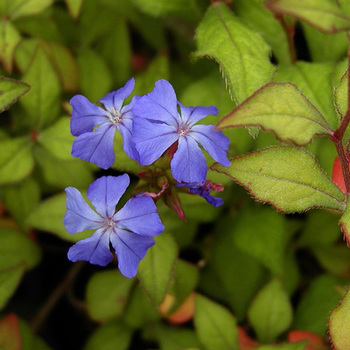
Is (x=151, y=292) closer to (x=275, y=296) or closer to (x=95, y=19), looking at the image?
(x=275, y=296)

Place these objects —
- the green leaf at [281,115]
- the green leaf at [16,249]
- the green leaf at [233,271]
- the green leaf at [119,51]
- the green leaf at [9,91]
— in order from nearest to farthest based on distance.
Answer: the green leaf at [281,115]
the green leaf at [9,91]
the green leaf at [16,249]
the green leaf at [233,271]
the green leaf at [119,51]

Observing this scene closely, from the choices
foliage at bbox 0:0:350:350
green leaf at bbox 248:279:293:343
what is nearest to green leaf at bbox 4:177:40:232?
foliage at bbox 0:0:350:350

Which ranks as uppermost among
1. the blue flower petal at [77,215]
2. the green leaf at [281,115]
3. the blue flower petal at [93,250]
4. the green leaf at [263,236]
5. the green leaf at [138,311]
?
the green leaf at [281,115]

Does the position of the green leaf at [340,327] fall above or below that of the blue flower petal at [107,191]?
below

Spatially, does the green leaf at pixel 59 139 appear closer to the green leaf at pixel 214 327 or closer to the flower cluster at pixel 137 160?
the flower cluster at pixel 137 160

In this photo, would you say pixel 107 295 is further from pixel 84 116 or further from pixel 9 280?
pixel 84 116

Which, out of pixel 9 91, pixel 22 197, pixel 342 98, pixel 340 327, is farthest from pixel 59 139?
pixel 340 327

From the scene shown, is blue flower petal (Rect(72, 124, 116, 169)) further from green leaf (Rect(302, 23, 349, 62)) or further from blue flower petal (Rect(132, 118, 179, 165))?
green leaf (Rect(302, 23, 349, 62))

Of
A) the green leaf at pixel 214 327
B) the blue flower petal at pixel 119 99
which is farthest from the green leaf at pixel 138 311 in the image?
the blue flower petal at pixel 119 99
